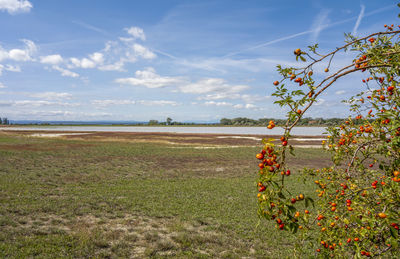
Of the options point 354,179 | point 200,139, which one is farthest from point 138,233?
point 200,139

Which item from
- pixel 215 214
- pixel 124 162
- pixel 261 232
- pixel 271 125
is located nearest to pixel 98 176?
pixel 124 162

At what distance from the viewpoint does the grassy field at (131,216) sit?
17.4ft

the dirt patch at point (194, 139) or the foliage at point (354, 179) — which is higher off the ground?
the foliage at point (354, 179)

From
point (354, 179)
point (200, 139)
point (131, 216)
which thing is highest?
point (354, 179)

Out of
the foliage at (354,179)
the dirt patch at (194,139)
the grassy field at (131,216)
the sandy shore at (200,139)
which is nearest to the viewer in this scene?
the foliage at (354,179)

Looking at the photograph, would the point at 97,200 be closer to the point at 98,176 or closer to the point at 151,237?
the point at 151,237

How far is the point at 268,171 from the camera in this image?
5.72 feet

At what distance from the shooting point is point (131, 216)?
7.26 m

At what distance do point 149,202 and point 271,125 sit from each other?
7.69 meters

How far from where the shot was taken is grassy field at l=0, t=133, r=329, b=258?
5293 mm

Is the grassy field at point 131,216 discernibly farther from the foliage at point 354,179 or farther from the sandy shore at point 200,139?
the sandy shore at point 200,139

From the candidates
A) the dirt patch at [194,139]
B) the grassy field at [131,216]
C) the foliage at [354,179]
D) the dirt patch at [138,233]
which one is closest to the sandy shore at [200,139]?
the dirt patch at [194,139]

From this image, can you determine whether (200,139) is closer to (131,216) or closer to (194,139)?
(194,139)

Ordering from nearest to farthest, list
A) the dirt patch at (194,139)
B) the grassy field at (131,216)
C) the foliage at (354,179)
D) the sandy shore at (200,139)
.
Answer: the foliage at (354,179) < the grassy field at (131,216) < the sandy shore at (200,139) < the dirt patch at (194,139)
